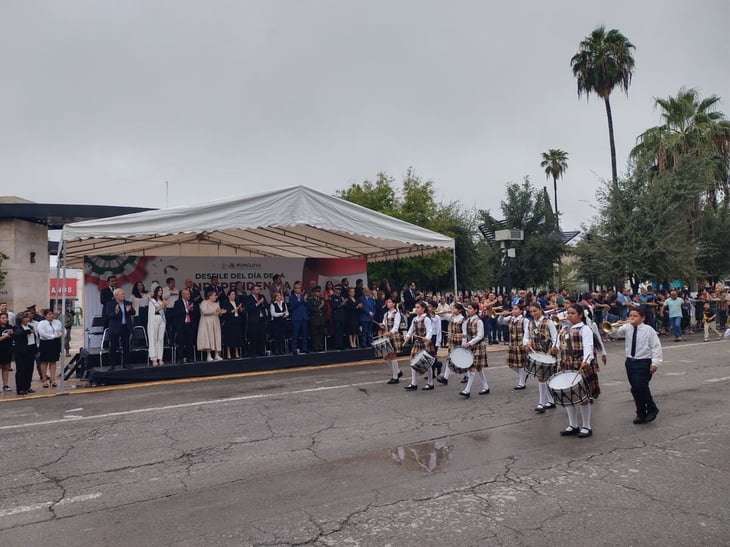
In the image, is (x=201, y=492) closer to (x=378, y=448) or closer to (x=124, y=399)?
(x=378, y=448)

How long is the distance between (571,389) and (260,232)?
11177mm

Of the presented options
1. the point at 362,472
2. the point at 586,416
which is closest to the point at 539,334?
the point at 586,416

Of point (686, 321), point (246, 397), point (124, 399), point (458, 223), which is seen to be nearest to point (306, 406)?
point (246, 397)

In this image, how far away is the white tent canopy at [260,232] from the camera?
12.1 meters

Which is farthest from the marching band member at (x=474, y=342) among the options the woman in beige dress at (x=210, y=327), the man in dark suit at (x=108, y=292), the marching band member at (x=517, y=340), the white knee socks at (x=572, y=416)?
the man in dark suit at (x=108, y=292)

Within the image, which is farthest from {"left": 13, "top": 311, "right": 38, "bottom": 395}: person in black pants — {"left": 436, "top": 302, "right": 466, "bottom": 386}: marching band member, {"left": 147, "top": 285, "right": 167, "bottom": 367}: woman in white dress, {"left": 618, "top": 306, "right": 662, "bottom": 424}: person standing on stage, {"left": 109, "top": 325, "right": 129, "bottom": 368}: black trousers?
{"left": 618, "top": 306, "right": 662, "bottom": 424}: person standing on stage

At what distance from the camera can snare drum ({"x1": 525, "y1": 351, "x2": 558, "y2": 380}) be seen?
845 centimetres

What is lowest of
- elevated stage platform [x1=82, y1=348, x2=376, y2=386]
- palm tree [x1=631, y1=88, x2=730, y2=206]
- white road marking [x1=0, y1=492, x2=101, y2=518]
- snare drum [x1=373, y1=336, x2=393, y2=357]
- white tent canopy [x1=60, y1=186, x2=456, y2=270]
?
white road marking [x1=0, y1=492, x2=101, y2=518]

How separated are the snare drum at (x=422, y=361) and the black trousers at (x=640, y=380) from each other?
3587 millimetres

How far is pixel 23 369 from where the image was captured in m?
11.4

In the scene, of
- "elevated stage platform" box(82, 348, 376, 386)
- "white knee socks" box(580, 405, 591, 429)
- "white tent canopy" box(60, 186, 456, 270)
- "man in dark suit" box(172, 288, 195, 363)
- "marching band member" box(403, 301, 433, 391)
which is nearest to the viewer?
"white knee socks" box(580, 405, 591, 429)

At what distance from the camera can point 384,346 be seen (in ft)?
36.2

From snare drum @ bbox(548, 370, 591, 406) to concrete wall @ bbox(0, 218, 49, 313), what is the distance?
2423 centimetres

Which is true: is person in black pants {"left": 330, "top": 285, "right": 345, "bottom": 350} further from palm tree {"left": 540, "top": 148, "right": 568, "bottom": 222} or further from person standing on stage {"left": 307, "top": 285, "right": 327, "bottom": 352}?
palm tree {"left": 540, "top": 148, "right": 568, "bottom": 222}
